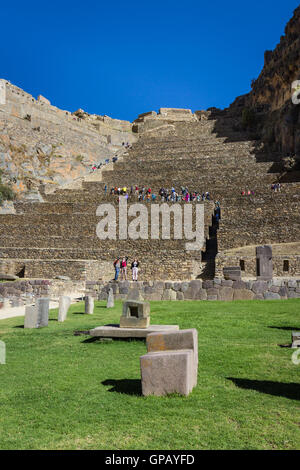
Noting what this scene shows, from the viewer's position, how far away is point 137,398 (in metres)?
4.45

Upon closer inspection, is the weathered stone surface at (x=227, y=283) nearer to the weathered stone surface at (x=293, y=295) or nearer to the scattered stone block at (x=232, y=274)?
the scattered stone block at (x=232, y=274)

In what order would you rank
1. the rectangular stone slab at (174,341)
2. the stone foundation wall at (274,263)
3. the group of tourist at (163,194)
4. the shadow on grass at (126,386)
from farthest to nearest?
the group of tourist at (163,194)
the stone foundation wall at (274,263)
the rectangular stone slab at (174,341)
the shadow on grass at (126,386)

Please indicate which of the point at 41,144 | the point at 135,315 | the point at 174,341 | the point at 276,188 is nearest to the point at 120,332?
the point at 135,315

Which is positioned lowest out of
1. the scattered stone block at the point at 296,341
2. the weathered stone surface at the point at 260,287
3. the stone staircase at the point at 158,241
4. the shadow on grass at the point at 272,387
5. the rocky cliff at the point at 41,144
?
the shadow on grass at the point at 272,387

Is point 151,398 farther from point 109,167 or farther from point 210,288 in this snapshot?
point 109,167

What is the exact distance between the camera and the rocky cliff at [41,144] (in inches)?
1458

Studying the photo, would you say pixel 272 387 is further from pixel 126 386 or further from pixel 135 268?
pixel 135 268

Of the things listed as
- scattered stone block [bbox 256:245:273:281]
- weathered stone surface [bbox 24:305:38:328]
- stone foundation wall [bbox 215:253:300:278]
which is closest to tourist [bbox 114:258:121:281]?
stone foundation wall [bbox 215:253:300:278]

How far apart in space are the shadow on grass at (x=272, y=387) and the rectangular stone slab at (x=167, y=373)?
77 cm

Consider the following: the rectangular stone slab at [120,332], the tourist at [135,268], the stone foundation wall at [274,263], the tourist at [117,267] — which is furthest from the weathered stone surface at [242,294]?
the tourist at [117,267]

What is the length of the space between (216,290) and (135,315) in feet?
22.6

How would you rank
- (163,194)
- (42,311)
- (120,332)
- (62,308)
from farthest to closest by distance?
(163,194)
(62,308)
(42,311)
(120,332)

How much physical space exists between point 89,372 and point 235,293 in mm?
9794
